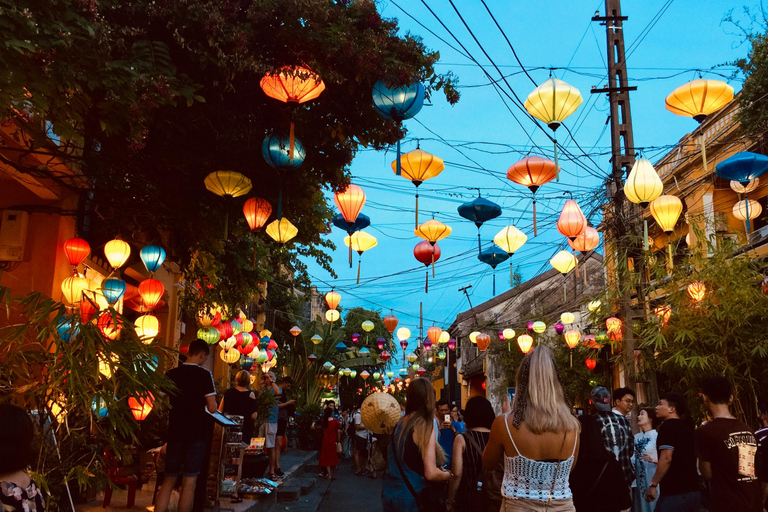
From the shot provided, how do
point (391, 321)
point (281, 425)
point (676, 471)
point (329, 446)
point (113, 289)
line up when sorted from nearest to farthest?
point (676, 471), point (113, 289), point (281, 425), point (329, 446), point (391, 321)

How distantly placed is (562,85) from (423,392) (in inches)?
198

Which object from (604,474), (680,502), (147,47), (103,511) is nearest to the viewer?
(604,474)

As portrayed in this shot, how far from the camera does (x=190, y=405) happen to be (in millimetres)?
5984

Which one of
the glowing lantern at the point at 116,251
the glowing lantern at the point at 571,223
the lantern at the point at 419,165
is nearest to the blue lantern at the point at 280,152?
the lantern at the point at 419,165

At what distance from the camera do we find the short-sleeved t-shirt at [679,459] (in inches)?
207

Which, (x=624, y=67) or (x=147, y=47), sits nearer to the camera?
(x=147, y=47)

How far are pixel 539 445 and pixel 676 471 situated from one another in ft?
8.31

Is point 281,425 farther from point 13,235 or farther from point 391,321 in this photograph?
point 391,321

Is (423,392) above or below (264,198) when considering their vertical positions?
below

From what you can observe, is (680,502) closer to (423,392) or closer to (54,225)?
(423,392)

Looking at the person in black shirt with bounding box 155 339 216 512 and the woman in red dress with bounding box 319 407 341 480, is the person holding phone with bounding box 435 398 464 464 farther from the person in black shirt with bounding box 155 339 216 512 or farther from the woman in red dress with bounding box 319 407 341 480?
the woman in red dress with bounding box 319 407 341 480

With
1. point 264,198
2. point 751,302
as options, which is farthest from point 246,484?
point 751,302

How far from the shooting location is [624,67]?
12.6m

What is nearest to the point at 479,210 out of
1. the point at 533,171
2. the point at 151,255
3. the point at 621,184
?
the point at 533,171
